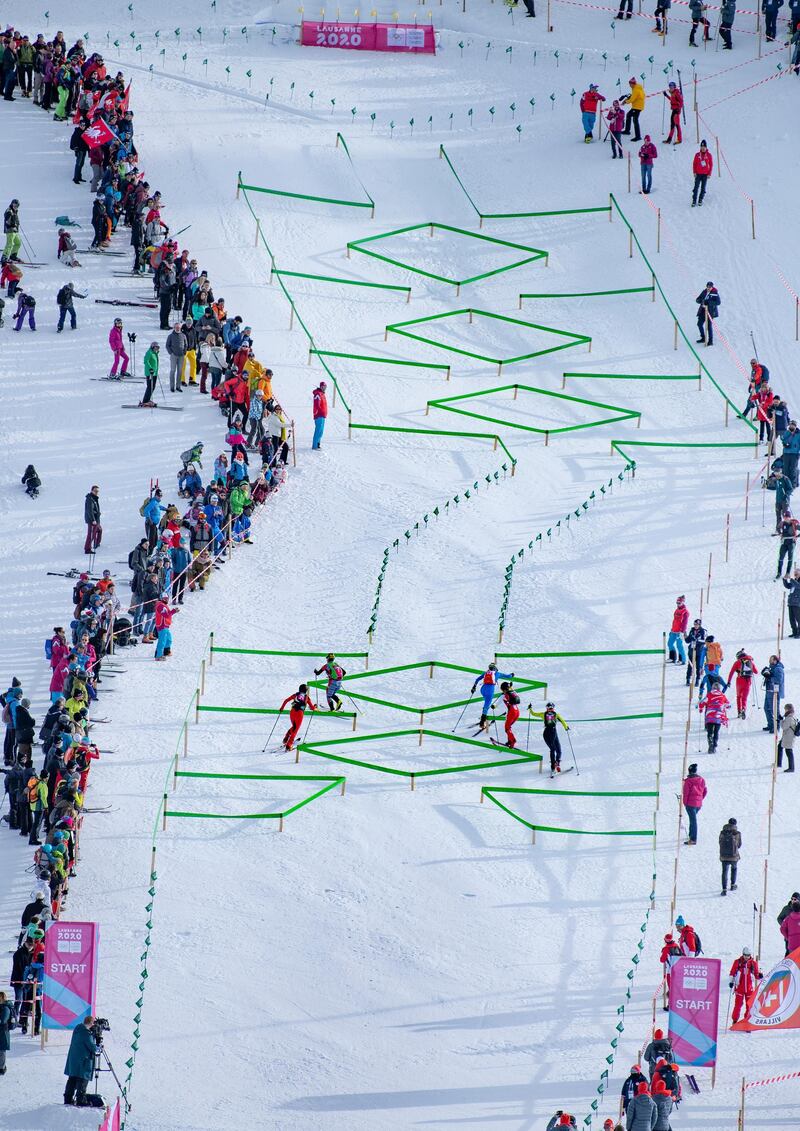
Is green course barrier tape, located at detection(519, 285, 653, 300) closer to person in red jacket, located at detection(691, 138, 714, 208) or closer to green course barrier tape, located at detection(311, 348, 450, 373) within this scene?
person in red jacket, located at detection(691, 138, 714, 208)

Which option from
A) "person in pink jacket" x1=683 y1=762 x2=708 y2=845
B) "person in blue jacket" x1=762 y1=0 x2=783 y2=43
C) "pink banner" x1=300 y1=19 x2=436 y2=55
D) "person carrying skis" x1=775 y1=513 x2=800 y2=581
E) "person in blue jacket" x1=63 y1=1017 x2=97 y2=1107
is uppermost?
"person in blue jacket" x1=762 y1=0 x2=783 y2=43

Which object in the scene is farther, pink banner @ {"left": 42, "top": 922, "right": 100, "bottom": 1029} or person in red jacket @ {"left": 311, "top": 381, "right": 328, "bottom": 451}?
person in red jacket @ {"left": 311, "top": 381, "right": 328, "bottom": 451}

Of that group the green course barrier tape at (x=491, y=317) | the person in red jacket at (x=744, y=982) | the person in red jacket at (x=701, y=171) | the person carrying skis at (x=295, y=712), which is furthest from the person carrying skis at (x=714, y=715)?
the person in red jacket at (x=701, y=171)

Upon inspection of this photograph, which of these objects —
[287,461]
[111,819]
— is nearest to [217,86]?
[287,461]

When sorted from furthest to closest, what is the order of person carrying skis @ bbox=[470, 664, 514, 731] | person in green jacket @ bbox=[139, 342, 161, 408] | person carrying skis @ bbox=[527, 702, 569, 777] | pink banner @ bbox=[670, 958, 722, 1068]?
person in green jacket @ bbox=[139, 342, 161, 408] → person carrying skis @ bbox=[470, 664, 514, 731] → person carrying skis @ bbox=[527, 702, 569, 777] → pink banner @ bbox=[670, 958, 722, 1068]

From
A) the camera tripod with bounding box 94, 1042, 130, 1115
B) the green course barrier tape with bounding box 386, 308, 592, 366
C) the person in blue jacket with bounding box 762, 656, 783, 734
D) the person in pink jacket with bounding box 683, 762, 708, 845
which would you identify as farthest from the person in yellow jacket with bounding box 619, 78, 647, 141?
the camera tripod with bounding box 94, 1042, 130, 1115

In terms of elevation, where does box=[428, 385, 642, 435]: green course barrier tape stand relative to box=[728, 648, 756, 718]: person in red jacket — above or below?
above
